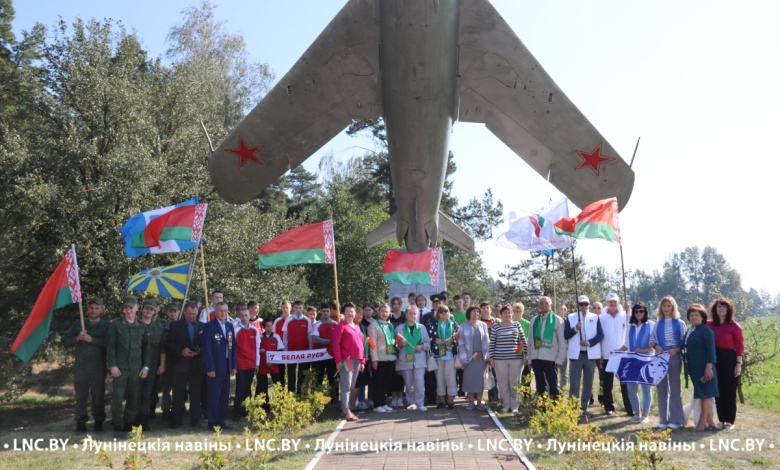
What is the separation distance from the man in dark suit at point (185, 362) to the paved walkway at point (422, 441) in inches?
89.3

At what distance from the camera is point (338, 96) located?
28.4 ft

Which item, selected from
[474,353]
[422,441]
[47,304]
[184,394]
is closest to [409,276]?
[474,353]

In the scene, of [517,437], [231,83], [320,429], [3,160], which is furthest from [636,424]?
[231,83]

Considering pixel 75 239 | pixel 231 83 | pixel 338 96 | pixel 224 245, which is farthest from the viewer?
pixel 231 83

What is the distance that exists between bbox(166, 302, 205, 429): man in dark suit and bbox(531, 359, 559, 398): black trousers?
4.79 m

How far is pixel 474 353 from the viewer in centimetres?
895

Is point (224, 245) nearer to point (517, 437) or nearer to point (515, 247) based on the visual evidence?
point (515, 247)

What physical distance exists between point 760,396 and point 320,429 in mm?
10089

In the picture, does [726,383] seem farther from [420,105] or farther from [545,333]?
[420,105]

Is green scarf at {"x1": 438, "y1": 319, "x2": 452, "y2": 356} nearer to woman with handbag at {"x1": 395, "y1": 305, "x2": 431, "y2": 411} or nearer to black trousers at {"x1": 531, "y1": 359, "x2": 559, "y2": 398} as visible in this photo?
woman with handbag at {"x1": 395, "y1": 305, "x2": 431, "y2": 411}

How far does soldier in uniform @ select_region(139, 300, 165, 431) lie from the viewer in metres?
8.11

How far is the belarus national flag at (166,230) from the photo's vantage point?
9.09 m

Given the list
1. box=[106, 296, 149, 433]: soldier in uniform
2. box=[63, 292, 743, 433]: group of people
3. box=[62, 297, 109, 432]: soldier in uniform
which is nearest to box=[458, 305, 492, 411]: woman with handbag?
box=[63, 292, 743, 433]: group of people

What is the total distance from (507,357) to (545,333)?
0.66 metres
